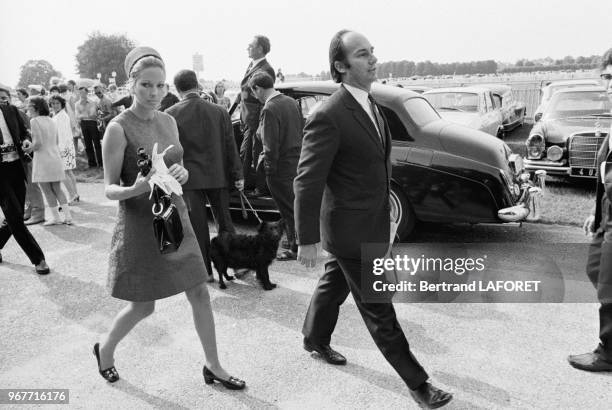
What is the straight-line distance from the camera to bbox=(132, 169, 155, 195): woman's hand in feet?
8.30

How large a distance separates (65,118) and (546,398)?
7730mm

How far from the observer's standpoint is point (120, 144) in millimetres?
2674

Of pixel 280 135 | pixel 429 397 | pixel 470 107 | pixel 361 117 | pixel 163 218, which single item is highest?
pixel 361 117

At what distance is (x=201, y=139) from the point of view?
4.66 m

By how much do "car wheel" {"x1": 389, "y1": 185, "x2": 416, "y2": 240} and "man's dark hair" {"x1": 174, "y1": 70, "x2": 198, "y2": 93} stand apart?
93.7 inches

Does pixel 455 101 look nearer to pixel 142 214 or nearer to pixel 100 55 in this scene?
pixel 142 214

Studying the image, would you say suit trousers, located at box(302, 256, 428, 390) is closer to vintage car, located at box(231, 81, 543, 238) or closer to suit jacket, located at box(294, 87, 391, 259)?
suit jacket, located at box(294, 87, 391, 259)

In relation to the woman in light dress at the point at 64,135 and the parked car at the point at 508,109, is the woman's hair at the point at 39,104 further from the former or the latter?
the parked car at the point at 508,109

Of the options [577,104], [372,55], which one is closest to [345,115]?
[372,55]

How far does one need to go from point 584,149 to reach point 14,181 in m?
7.92

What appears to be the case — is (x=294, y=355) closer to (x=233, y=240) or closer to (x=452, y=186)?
(x=233, y=240)

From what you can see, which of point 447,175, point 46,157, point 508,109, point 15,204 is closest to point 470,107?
point 508,109

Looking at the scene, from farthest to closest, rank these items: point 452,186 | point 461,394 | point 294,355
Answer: point 452,186 → point 294,355 → point 461,394

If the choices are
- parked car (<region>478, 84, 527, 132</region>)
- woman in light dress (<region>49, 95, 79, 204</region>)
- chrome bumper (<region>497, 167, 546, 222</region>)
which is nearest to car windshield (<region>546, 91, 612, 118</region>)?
parked car (<region>478, 84, 527, 132</region>)
